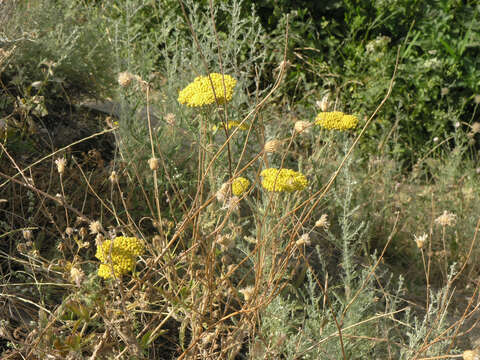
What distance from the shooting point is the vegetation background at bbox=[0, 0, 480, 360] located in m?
1.33

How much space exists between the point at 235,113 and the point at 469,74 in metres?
2.19

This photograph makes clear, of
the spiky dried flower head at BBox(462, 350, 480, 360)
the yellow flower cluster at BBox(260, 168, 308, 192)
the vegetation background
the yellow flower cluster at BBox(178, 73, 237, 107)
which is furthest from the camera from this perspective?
the yellow flower cluster at BBox(178, 73, 237, 107)

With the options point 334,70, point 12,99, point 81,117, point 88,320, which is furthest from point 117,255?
point 334,70

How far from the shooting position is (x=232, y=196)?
166 cm

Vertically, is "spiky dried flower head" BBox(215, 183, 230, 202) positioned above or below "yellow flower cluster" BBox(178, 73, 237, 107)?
below

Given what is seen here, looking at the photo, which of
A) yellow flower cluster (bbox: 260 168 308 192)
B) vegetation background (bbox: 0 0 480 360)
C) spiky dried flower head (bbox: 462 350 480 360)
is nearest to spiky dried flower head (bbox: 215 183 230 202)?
vegetation background (bbox: 0 0 480 360)

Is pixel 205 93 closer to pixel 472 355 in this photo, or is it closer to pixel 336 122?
pixel 336 122

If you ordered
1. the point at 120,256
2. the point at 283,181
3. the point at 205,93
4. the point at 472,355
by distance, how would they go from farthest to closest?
the point at 205,93
the point at 283,181
the point at 120,256
the point at 472,355

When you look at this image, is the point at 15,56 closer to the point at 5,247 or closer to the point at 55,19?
the point at 55,19

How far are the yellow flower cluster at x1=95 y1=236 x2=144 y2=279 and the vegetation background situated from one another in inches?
1.3

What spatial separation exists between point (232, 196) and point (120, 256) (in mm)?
522

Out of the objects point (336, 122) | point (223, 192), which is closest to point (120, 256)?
point (223, 192)

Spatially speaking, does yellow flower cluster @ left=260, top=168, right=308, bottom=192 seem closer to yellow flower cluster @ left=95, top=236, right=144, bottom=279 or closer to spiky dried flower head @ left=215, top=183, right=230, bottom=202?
spiky dried flower head @ left=215, top=183, right=230, bottom=202

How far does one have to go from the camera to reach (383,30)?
13.3 feet
